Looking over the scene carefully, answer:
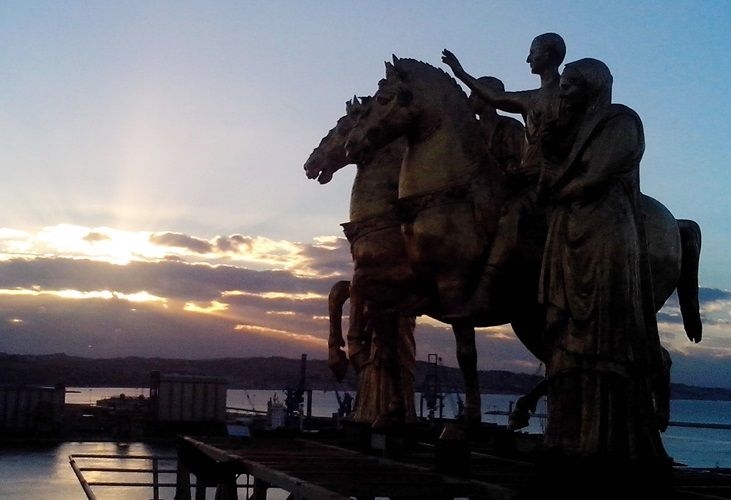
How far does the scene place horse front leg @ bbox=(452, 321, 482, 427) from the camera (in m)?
9.18

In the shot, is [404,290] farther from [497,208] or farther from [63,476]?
[63,476]

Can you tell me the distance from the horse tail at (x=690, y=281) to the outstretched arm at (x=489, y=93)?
1741mm

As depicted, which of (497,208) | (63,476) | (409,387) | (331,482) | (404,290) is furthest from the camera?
(63,476)

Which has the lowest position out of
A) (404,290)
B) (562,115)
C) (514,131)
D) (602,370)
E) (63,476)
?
(63,476)

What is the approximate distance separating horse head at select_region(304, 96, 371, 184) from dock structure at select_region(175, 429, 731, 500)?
321 centimetres

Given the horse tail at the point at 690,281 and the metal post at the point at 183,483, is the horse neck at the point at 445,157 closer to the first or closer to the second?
the horse tail at the point at 690,281

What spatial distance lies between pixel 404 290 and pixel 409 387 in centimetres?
208

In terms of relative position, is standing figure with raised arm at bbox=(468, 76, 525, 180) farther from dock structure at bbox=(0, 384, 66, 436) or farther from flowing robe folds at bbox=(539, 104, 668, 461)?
dock structure at bbox=(0, 384, 66, 436)

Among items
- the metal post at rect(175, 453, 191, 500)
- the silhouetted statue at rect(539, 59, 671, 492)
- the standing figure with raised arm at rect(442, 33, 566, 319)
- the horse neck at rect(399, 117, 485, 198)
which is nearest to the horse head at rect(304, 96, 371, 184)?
the horse neck at rect(399, 117, 485, 198)

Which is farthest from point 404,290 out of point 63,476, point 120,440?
point 120,440

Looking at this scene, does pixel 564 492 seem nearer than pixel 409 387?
Yes

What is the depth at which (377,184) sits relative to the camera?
11.7 metres

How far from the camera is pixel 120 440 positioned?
3738 cm

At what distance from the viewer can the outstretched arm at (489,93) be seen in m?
9.26
